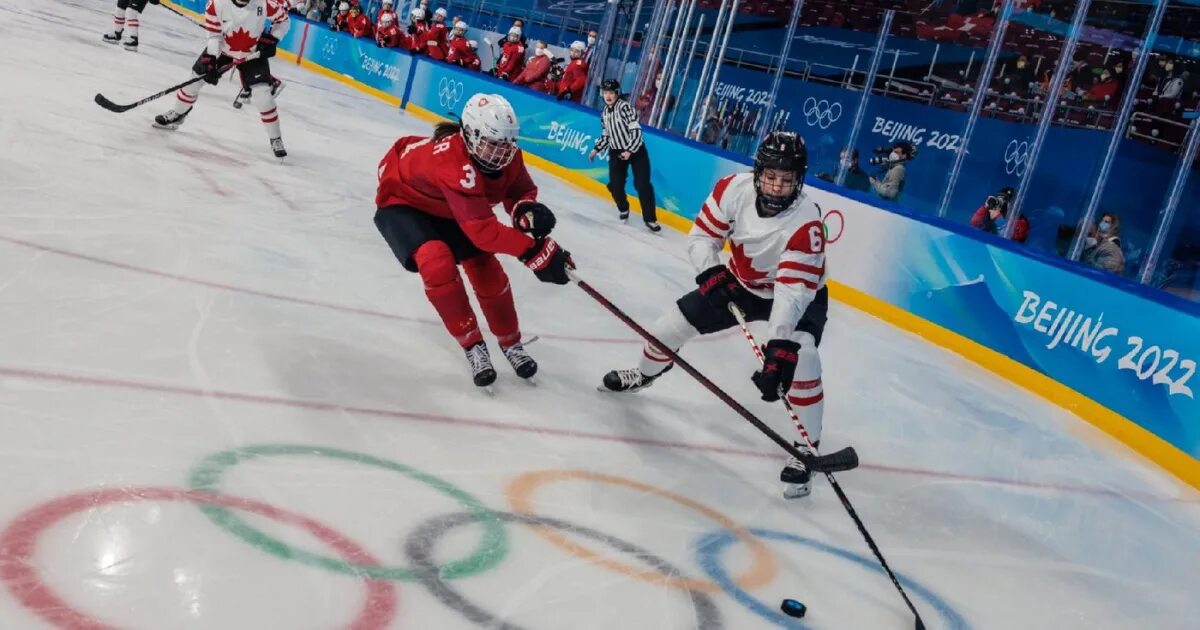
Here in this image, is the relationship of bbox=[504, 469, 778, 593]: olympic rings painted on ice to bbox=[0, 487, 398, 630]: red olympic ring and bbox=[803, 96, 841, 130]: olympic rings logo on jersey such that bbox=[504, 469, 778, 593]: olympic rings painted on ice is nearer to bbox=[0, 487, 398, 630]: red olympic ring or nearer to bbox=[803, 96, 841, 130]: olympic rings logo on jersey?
bbox=[0, 487, 398, 630]: red olympic ring

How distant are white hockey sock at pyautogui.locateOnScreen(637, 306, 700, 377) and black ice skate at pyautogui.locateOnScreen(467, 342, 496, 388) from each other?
59 centimetres

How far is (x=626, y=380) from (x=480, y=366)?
0.58 metres

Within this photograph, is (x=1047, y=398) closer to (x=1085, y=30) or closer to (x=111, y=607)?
(x=1085, y=30)

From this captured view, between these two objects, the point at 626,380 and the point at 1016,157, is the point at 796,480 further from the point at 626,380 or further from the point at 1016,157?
the point at 1016,157

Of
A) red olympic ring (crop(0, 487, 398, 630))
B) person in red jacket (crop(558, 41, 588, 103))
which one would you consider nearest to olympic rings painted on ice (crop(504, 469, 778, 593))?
red olympic ring (crop(0, 487, 398, 630))

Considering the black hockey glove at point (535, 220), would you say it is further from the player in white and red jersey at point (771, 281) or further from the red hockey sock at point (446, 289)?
the player in white and red jersey at point (771, 281)

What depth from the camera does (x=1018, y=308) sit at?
5.81m

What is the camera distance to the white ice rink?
2051 mm

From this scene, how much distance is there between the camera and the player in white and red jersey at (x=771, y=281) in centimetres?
322

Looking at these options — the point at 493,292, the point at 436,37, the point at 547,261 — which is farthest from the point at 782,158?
the point at 436,37

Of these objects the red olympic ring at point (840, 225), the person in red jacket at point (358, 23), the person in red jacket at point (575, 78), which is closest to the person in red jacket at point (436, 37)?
the person in red jacket at point (358, 23)

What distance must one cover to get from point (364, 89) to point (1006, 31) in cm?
957

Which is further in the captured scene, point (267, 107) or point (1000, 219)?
point (1000, 219)

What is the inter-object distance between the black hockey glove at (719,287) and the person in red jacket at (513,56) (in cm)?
1070
